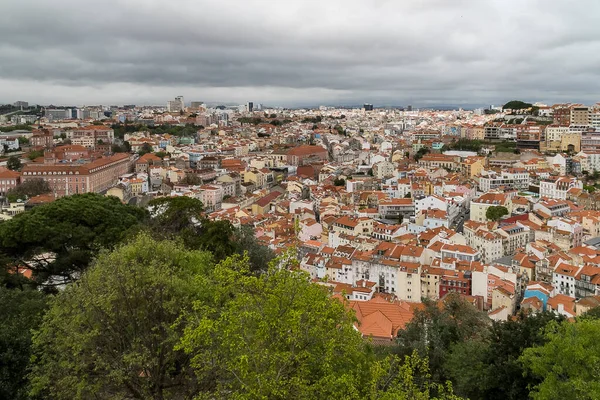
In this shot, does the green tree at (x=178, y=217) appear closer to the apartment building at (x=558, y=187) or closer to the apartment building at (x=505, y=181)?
the apartment building at (x=505, y=181)

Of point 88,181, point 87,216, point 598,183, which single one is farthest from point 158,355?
point 598,183

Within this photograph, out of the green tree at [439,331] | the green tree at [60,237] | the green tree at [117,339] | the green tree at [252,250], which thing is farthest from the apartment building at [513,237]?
the green tree at [117,339]

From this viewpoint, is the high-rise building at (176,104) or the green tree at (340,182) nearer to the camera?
the green tree at (340,182)

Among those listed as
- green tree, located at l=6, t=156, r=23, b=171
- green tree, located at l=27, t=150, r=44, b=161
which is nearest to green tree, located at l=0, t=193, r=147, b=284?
green tree, located at l=6, t=156, r=23, b=171

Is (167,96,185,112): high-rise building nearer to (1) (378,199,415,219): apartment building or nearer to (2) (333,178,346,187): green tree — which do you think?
(2) (333,178,346,187): green tree

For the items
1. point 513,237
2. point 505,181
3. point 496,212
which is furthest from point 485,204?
point 505,181

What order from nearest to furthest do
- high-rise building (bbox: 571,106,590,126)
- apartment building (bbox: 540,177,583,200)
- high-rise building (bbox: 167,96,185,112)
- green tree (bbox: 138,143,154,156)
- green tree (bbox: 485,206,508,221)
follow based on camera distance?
1. green tree (bbox: 485,206,508,221)
2. apartment building (bbox: 540,177,583,200)
3. high-rise building (bbox: 571,106,590,126)
4. green tree (bbox: 138,143,154,156)
5. high-rise building (bbox: 167,96,185,112)

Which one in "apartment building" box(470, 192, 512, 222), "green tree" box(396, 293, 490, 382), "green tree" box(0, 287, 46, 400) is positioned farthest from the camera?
"apartment building" box(470, 192, 512, 222)
